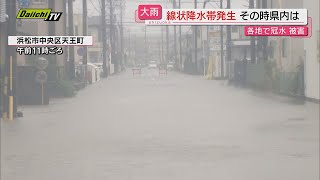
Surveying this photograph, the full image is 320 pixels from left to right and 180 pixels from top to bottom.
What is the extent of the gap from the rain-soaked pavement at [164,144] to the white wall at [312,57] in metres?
3.58

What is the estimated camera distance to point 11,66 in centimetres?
2270

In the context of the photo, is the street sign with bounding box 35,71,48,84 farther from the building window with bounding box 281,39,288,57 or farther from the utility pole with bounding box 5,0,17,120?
the building window with bounding box 281,39,288,57

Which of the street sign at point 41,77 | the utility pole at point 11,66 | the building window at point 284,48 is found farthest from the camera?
the building window at point 284,48

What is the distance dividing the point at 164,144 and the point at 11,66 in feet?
29.3

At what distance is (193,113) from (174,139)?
8.35m

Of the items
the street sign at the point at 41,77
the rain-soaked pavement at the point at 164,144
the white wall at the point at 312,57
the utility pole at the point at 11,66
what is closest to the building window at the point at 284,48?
the white wall at the point at 312,57

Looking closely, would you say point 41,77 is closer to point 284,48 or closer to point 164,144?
point 164,144

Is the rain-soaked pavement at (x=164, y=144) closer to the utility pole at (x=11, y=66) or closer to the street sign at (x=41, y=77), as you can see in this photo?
the utility pole at (x=11, y=66)

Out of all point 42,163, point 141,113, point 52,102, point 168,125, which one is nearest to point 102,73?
point 52,102

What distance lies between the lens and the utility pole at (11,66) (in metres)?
22.5

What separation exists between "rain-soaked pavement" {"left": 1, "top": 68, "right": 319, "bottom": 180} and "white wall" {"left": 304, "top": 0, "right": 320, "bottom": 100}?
358 cm

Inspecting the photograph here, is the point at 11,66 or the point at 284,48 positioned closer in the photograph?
the point at 11,66

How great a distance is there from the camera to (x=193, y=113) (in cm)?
2489

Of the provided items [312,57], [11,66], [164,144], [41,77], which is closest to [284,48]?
[312,57]
